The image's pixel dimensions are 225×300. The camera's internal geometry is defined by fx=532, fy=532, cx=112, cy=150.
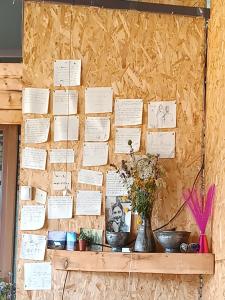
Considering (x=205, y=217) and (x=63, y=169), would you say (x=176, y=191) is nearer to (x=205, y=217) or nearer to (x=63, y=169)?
(x=205, y=217)

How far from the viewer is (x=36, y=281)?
3.83m

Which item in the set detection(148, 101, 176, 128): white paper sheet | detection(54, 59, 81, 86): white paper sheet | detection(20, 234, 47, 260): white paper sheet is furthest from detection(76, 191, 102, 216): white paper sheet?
detection(54, 59, 81, 86): white paper sheet

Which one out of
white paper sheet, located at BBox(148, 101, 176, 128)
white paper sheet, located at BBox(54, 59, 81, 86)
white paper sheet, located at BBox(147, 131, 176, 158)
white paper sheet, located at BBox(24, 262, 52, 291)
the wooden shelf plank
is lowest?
white paper sheet, located at BBox(24, 262, 52, 291)

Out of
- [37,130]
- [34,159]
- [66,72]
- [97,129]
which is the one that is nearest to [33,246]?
[34,159]

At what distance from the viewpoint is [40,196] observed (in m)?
3.90

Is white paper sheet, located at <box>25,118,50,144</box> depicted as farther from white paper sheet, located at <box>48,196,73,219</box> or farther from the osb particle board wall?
white paper sheet, located at <box>48,196,73,219</box>

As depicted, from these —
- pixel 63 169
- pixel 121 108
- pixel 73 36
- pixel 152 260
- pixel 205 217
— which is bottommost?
pixel 152 260

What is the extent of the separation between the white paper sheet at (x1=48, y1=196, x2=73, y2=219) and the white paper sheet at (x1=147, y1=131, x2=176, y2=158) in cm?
70

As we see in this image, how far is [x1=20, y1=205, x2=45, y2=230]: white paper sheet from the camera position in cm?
387

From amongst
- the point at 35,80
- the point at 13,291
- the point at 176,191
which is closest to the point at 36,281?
the point at 13,291

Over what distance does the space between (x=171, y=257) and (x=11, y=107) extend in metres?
1.98

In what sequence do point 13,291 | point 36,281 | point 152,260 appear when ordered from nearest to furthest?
point 152,260 → point 36,281 → point 13,291

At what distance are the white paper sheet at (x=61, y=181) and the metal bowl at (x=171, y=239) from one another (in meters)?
0.77

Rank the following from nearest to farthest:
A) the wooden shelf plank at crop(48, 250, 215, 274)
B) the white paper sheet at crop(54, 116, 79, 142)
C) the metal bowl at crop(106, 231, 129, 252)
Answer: the wooden shelf plank at crop(48, 250, 215, 274), the metal bowl at crop(106, 231, 129, 252), the white paper sheet at crop(54, 116, 79, 142)
